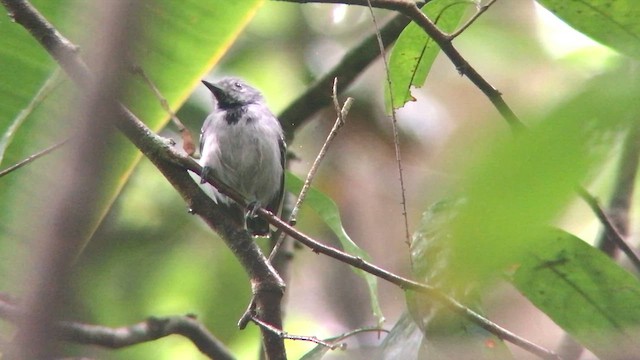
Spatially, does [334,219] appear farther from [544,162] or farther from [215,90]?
[544,162]

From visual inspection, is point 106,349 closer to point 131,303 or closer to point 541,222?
point 131,303

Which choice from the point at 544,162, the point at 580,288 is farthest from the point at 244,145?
the point at 544,162

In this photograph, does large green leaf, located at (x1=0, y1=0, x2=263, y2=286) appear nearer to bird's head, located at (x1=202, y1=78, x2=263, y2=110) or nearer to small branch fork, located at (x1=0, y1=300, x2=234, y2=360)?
small branch fork, located at (x1=0, y1=300, x2=234, y2=360)

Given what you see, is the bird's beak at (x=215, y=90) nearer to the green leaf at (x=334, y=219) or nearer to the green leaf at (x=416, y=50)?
the green leaf at (x=334, y=219)

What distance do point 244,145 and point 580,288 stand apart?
2157mm

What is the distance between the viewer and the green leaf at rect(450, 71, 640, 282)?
435 mm

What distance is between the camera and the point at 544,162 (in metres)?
0.44

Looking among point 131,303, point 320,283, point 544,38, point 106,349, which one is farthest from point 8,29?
point 544,38

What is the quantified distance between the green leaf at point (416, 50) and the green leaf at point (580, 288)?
20.2 inches

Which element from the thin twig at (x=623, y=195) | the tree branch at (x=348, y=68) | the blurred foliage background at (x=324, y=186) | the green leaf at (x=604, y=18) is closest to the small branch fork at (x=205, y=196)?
the green leaf at (x=604, y=18)

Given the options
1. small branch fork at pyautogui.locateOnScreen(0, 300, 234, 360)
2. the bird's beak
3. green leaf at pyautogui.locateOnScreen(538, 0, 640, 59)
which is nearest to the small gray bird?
the bird's beak

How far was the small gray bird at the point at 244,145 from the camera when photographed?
12.3 ft

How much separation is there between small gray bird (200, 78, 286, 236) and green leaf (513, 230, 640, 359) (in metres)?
1.90

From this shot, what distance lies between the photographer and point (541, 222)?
1.47 feet
